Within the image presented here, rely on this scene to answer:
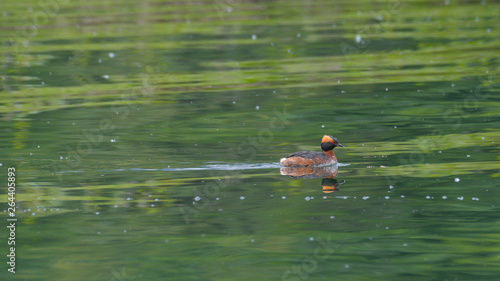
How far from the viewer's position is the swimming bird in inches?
514

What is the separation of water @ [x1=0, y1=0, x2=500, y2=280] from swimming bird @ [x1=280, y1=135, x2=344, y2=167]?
5.0 inches

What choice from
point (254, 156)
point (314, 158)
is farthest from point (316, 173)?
point (254, 156)

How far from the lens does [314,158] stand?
13.2 m

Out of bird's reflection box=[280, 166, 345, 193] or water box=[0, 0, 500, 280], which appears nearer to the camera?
water box=[0, 0, 500, 280]

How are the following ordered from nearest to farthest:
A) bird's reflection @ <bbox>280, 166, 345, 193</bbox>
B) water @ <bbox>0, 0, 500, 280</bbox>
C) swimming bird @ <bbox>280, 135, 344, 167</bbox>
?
1. water @ <bbox>0, 0, 500, 280</bbox>
2. bird's reflection @ <bbox>280, 166, 345, 193</bbox>
3. swimming bird @ <bbox>280, 135, 344, 167</bbox>

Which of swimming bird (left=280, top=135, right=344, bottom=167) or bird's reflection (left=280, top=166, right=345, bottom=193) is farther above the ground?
swimming bird (left=280, top=135, right=344, bottom=167)

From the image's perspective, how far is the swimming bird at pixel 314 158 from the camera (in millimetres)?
13055

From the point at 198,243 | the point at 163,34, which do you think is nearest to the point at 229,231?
the point at 198,243

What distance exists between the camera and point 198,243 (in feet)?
32.5

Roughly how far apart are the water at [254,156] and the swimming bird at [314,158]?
0.13 m

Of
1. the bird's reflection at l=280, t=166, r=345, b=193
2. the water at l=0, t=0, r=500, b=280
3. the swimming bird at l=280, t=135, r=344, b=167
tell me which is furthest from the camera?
the swimming bird at l=280, t=135, r=344, b=167

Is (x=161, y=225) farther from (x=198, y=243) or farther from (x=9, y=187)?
(x=9, y=187)

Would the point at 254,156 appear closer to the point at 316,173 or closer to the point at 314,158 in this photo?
the point at 314,158

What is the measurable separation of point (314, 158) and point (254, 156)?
3.53ft
